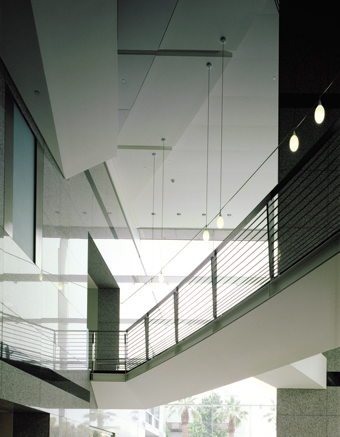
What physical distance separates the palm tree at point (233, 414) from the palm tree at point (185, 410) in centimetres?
110

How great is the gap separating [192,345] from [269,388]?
38.8ft

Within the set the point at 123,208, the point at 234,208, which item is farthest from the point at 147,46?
the point at 234,208

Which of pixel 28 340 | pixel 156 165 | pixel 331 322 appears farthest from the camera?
pixel 156 165

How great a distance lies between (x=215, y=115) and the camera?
310 inches

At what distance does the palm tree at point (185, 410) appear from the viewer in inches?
679

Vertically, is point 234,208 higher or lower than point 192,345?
higher

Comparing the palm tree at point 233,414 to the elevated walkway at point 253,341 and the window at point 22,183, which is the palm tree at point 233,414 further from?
the window at point 22,183

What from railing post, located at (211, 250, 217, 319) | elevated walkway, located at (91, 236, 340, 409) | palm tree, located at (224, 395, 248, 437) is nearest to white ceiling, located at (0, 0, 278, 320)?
railing post, located at (211, 250, 217, 319)

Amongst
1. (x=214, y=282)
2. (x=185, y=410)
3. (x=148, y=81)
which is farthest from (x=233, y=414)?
(x=148, y=81)

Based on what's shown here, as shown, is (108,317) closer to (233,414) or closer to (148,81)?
(148,81)

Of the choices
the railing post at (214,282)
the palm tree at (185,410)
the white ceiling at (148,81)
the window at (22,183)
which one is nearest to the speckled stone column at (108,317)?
the white ceiling at (148,81)

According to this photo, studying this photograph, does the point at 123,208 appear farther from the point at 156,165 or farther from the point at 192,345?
the point at 192,345

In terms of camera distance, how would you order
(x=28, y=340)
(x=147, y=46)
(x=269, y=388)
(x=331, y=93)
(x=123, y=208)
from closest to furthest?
(x=28, y=340)
(x=147, y=46)
(x=331, y=93)
(x=123, y=208)
(x=269, y=388)

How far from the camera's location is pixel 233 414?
17.0 meters
